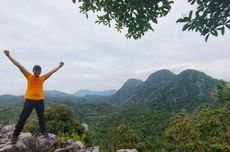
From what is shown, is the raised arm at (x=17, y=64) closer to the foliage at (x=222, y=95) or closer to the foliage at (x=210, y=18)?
the foliage at (x=210, y=18)

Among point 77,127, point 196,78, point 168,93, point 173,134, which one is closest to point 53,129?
point 77,127

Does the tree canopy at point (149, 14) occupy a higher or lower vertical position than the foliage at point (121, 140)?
higher

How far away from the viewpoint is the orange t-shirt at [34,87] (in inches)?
523

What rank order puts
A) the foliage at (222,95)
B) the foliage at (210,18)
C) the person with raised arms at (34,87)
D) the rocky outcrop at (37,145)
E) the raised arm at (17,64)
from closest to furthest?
the foliage at (210,18) → the raised arm at (17,64) → the person with raised arms at (34,87) → the rocky outcrop at (37,145) → the foliage at (222,95)

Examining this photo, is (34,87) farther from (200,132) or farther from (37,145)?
(200,132)

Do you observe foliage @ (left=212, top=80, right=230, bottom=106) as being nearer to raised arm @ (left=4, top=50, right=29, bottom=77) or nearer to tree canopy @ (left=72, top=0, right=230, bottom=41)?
raised arm @ (left=4, top=50, right=29, bottom=77)

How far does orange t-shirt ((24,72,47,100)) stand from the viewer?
523 inches

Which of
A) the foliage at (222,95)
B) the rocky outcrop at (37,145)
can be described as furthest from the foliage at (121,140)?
the foliage at (222,95)

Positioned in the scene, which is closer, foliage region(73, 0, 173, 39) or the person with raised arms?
foliage region(73, 0, 173, 39)

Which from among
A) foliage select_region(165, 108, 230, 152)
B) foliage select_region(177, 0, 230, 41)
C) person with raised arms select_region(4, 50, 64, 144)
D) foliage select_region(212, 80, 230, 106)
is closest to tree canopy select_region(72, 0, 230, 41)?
foliage select_region(177, 0, 230, 41)

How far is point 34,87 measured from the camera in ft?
43.7

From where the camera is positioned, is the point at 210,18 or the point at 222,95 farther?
the point at 222,95

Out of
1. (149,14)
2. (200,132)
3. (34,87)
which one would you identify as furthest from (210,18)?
(200,132)

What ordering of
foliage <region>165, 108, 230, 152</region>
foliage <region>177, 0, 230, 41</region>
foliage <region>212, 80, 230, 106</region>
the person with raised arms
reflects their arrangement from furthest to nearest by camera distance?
foliage <region>212, 80, 230, 106</region>
foliage <region>165, 108, 230, 152</region>
the person with raised arms
foliage <region>177, 0, 230, 41</region>
